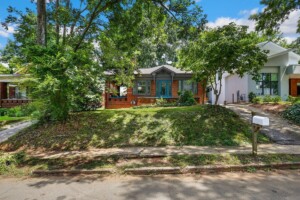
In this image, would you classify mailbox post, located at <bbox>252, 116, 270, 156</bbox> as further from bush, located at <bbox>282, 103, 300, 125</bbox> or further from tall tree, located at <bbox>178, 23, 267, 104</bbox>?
bush, located at <bbox>282, 103, 300, 125</bbox>

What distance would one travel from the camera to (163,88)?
20.1m

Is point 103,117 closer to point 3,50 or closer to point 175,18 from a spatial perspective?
point 175,18

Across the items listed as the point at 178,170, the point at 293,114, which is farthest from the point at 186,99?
the point at 178,170

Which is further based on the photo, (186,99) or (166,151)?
(186,99)

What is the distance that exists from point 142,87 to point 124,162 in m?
14.9

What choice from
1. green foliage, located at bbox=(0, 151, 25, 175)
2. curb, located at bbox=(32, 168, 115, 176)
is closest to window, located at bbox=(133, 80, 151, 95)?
green foliage, located at bbox=(0, 151, 25, 175)

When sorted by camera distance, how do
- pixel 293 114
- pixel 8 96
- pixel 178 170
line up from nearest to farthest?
pixel 178 170 → pixel 293 114 → pixel 8 96

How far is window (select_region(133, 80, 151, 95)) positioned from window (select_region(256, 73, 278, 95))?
943cm

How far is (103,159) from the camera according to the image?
582cm

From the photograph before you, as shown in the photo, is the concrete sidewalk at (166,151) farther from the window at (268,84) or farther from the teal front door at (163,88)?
the teal front door at (163,88)

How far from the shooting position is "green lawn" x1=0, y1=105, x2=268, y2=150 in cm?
750

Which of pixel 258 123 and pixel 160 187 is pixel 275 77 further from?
pixel 160 187

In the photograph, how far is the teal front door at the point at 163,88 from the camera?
65.8ft

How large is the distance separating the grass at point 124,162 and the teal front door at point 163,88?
14371 mm
